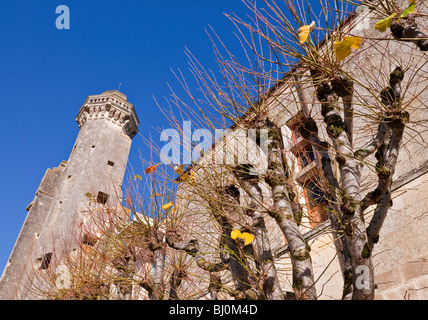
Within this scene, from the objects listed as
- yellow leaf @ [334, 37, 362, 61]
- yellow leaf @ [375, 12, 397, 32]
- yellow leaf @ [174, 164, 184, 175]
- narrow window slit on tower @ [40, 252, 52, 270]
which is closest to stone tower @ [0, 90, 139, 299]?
narrow window slit on tower @ [40, 252, 52, 270]

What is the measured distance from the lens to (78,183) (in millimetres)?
24766

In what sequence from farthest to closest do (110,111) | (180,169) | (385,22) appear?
(110,111) < (180,169) < (385,22)

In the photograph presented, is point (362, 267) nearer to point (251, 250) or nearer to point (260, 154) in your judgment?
point (251, 250)

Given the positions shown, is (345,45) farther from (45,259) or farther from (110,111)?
(110,111)

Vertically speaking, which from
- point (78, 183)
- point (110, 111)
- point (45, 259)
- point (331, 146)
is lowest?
point (331, 146)

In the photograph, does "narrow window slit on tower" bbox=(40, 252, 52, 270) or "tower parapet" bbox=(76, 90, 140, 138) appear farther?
"tower parapet" bbox=(76, 90, 140, 138)

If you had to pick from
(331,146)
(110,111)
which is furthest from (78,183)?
(331,146)

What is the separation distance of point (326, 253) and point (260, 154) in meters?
2.38

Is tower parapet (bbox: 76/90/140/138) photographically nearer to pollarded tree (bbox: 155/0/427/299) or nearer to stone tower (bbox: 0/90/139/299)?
stone tower (bbox: 0/90/139/299)

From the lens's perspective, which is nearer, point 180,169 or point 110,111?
point 180,169

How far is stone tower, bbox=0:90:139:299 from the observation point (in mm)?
23266

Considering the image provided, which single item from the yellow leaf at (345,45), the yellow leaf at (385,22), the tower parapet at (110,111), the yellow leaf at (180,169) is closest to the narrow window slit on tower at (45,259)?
the tower parapet at (110,111)

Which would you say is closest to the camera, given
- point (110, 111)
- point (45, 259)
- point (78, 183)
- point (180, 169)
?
point (180, 169)

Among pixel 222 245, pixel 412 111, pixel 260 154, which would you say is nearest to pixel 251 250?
pixel 222 245
